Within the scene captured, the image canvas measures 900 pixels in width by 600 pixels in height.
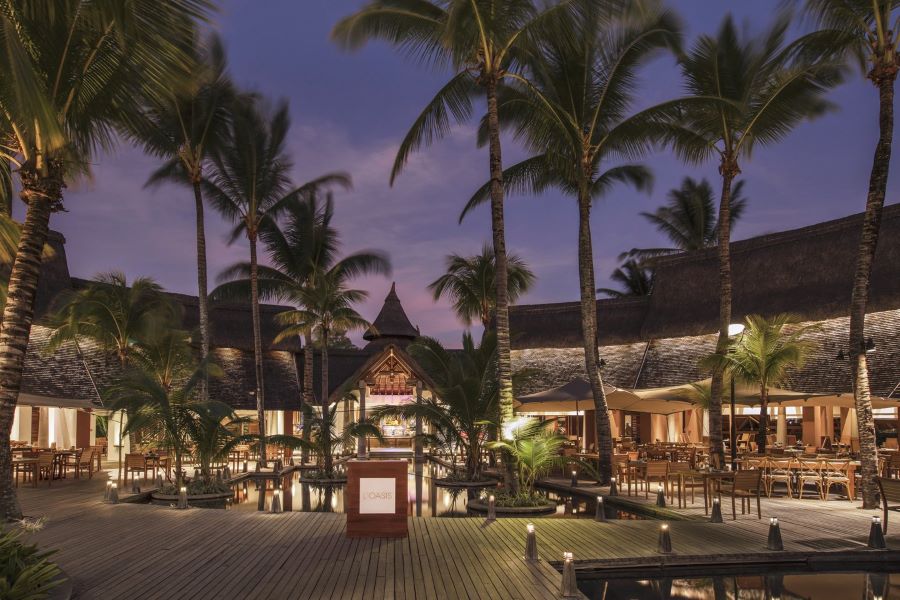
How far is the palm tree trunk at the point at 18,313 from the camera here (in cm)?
1014

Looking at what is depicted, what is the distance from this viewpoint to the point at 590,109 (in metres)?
17.6

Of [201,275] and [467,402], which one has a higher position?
[201,275]

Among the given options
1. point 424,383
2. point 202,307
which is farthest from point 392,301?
point 202,307

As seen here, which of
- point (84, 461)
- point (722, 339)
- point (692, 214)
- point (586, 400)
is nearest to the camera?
point (722, 339)

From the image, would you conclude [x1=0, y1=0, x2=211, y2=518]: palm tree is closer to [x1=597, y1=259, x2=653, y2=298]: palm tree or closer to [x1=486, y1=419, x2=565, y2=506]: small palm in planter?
[x1=486, y1=419, x2=565, y2=506]: small palm in planter

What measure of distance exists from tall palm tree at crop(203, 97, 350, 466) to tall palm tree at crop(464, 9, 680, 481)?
837 cm

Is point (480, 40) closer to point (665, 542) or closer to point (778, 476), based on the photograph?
point (665, 542)

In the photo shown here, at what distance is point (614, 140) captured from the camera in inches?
712

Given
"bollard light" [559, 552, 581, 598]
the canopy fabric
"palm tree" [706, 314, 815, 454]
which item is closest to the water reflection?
"bollard light" [559, 552, 581, 598]

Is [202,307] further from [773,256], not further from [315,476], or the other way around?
[773,256]

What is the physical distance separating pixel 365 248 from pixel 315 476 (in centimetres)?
1032

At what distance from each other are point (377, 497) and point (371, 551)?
112 cm

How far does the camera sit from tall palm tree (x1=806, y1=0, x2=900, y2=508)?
12969 millimetres

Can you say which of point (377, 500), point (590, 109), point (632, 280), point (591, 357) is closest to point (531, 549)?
point (377, 500)
